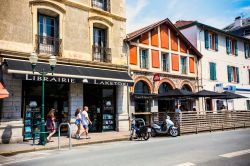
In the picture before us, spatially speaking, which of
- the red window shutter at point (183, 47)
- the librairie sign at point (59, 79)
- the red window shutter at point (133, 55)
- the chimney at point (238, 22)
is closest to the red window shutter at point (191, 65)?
the red window shutter at point (183, 47)

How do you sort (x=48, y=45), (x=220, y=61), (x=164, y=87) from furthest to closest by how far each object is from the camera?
(x=220, y=61), (x=164, y=87), (x=48, y=45)

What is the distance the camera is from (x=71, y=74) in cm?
1388

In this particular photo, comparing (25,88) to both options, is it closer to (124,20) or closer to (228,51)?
(124,20)

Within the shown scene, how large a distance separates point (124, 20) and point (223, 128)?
967 centimetres

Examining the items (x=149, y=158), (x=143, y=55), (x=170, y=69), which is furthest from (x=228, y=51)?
(x=149, y=158)

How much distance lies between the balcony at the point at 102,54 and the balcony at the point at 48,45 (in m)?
2.40

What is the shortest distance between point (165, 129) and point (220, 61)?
14.0 metres

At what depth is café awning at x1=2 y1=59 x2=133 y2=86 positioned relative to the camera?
12.1 meters

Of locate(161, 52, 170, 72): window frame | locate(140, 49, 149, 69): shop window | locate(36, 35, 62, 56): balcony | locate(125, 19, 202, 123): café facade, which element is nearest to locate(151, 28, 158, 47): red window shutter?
locate(125, 19, 202, 123): café facade

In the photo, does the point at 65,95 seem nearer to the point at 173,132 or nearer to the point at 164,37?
the point at 173,132

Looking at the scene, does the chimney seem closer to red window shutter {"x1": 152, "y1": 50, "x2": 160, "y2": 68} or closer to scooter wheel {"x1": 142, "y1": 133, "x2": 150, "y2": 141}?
red window shutter {"x1": 152, "y1": 50, "x2": 160, "y2": 68}

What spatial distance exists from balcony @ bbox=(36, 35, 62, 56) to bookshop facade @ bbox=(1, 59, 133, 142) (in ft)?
2.90

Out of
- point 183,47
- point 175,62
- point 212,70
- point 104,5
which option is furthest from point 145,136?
point 212,70

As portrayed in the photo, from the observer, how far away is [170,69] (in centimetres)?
2141
